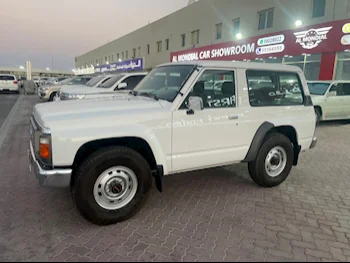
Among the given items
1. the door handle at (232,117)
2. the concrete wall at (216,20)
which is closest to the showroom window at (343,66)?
the concrete wall at (216,20)

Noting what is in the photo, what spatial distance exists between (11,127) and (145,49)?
31.6m

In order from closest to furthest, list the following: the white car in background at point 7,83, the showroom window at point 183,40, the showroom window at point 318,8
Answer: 1. the showroom window at point 318,8
2. the white car in background at point 7,83
3. the showroom window at point 183,40

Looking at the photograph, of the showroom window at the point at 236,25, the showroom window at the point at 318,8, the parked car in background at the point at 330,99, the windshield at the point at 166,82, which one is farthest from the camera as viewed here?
the showroom window at the point at 236,25

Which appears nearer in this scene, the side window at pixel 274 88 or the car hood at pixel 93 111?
the car hood at pixel 93 111

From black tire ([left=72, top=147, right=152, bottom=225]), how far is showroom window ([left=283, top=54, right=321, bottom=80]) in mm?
14909

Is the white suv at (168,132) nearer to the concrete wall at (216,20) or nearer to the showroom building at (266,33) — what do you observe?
the showroom building at (266,33)

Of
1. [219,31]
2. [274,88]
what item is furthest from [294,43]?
[274,88]

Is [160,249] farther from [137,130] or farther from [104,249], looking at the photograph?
[137,130]

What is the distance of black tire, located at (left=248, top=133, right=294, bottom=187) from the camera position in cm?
425

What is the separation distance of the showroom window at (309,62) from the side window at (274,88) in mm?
12178

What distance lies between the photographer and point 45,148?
9.29ft

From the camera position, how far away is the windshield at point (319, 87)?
1048 cm

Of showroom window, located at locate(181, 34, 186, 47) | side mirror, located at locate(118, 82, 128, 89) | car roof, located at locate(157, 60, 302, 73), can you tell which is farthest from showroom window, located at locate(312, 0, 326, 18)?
showroom window, located at locate(181, 34, 186, 47)

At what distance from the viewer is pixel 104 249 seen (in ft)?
9.09
